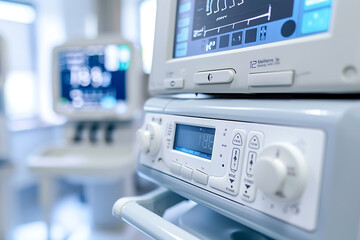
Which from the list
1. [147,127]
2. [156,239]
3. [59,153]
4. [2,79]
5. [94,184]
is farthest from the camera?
[94,184]

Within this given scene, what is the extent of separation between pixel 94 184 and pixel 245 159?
133 cm

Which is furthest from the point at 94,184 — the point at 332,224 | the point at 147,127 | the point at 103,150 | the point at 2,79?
the point at 332,224

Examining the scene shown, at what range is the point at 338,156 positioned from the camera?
9.3 inches

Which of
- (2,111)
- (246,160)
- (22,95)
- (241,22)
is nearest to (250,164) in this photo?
(246,160)

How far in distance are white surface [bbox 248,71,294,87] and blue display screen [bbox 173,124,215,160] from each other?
0.09 metres

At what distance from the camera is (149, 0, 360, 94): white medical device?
10.3 inches

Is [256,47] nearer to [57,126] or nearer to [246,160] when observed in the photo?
[246,160]

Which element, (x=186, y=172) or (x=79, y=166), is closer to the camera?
(x=186, y=172)

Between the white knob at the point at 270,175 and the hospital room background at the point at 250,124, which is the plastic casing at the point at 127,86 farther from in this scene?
the white knob at the point at 270,175

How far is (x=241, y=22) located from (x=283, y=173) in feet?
0.78

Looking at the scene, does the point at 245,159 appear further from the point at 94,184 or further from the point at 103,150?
the point at 94,184

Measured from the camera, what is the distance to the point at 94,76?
1.36 meters

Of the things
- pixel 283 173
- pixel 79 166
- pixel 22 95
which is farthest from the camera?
pixel 22 95

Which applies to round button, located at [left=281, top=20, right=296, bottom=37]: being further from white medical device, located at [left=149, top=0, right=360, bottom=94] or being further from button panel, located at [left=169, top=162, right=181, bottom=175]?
button panel, located at [left=169, top=162, right=181, bottom=175]
